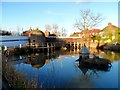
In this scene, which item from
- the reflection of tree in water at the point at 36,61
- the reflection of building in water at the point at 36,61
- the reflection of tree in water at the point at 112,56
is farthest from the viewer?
the reflection of tree in water at the point at 112,56

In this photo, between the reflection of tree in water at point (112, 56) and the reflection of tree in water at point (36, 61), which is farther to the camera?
the reflection of tree in water at point (112, 56)

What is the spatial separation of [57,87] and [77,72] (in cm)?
535

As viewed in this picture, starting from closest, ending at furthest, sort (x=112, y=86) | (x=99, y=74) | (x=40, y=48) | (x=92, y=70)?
(x=112, y=86)
(x=99, y=74)
(x=92, y=70)
(x=40, y=48)

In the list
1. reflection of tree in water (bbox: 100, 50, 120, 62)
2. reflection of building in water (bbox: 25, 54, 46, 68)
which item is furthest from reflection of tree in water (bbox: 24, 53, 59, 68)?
reflection of tree in water (bbox: 100, 50, 120, 62)

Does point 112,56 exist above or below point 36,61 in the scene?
above

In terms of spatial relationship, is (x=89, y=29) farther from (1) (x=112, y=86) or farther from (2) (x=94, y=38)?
(1) (x=112, y=86)

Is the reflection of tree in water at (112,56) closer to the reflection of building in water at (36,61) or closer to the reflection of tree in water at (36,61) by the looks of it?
the reflection of tree in water at (36,61)

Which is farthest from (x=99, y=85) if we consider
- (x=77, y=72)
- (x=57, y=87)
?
(x=77, y=72)

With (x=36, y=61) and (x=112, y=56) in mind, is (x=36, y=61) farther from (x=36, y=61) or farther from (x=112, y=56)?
(x=112, y=56)

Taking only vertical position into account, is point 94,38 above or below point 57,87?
above

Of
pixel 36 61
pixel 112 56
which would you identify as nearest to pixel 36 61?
pixel 36 61

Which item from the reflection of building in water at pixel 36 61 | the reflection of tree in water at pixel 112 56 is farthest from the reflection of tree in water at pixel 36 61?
the reflection of tree in water at pixel 112 56

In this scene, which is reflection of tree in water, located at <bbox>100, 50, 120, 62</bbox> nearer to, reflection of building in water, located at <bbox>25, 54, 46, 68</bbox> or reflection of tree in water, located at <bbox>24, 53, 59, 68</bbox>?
reflection of tree in water, located at <bbox>24, 53, 59, 68</bbox>

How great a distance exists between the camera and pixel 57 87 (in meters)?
10.9
